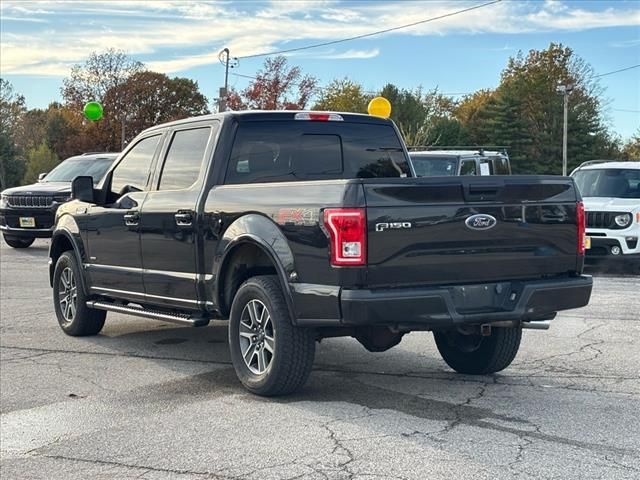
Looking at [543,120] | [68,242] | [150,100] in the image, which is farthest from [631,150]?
[68,242]

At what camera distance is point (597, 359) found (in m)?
7.25

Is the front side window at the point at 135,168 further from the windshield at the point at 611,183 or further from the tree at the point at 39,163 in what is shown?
the tree at the point at 39,163

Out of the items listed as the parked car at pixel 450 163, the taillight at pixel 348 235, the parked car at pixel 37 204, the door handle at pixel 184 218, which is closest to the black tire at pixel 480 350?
the taillight at pixel 348 235

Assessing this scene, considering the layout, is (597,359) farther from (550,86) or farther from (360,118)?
(550,86)

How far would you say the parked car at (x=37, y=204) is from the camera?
17.0 m

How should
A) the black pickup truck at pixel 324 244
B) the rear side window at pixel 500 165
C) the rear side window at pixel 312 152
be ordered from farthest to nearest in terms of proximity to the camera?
1. the rear side window at pixel 500 165
2. the rear side window at pixel 312 152
3. the black pickup truck at pixel 324 244

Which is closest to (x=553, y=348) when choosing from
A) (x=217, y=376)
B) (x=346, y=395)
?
(x=346, y=395)

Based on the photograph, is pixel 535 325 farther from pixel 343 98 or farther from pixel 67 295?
pixel 343 98

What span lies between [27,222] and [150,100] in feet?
181

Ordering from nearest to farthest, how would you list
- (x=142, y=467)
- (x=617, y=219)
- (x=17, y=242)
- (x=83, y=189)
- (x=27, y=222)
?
(x=142, y=467) < (x=83, y=189) < (x=617, y=219) < (x=27, y=222) < (x=17, y=242)

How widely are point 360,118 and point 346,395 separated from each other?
99.3 inches

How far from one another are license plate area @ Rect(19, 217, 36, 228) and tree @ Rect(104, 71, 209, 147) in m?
52.5

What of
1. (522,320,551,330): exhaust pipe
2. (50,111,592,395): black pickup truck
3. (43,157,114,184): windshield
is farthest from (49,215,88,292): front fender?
(43,157,114,184): windshield

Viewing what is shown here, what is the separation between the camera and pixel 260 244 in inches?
230
